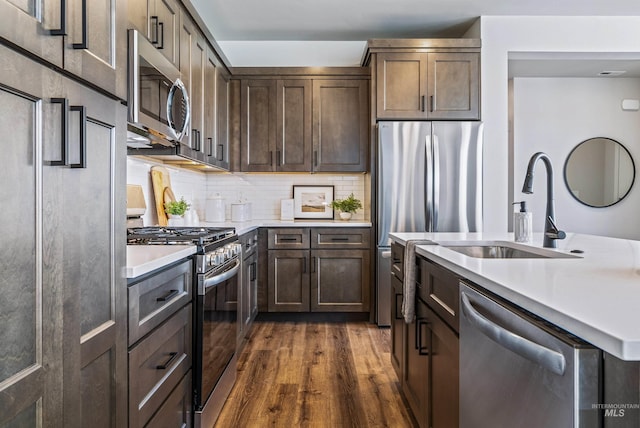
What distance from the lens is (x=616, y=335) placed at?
0.56 m

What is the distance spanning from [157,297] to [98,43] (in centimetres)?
81

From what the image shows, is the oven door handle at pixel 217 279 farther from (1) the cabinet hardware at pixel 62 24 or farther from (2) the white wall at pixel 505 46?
(2) the white wall at pixel 505 46

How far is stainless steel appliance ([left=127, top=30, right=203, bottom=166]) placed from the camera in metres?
1.65

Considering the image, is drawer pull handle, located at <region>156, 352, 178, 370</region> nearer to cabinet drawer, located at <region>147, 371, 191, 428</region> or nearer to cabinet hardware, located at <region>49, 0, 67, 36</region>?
cabinet drawer, located at <region>147, 371, 191, 428</region>

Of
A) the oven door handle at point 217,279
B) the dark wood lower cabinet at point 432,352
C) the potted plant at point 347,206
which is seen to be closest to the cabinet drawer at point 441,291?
the dark wood lower cabinet at point 432,352

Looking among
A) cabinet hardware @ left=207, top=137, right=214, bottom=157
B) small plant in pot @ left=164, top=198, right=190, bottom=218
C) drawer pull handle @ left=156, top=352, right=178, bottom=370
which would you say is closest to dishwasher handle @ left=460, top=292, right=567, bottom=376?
drawer pull handle @ left=156, top=352, right=178, bottom=370

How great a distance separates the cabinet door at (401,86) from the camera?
3570 mm

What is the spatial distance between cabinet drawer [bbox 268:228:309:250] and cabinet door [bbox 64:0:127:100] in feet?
8.31

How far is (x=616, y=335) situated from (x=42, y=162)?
1066 millimetres

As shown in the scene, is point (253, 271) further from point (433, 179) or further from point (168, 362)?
point (168, 362)

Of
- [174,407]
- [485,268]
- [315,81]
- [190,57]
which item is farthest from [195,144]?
[485,268]

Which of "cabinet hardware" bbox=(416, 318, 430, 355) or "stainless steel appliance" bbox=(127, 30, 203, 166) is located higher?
"stainless steel appliance" bbox=(127, 30, 203, 166)

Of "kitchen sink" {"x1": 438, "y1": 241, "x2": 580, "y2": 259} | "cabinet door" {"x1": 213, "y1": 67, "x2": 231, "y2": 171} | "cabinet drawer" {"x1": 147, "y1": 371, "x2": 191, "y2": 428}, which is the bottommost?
"cabinet drawer" {"x1": 147, "y1": 371, "x2": 191, "y2": 428}

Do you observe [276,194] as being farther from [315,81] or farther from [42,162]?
[42,162]
